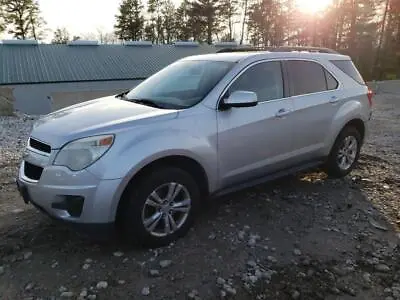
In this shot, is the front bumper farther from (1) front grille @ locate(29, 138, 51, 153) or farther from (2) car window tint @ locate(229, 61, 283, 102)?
(2) car window tint @ locate(229, 61, 283, 102)

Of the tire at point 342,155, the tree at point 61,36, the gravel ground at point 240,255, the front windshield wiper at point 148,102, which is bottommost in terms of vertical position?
the gravel ground at point 240,255

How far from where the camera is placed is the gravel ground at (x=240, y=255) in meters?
2.82

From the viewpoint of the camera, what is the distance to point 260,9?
41.3 metres

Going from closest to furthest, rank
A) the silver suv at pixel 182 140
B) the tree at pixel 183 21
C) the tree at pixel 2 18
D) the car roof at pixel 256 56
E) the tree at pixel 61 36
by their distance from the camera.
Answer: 1. the silver suv at pixel 182 140
2. the car roof at pixel 256 56
3. the tree at pixel 2 18
4. the tree at pixel 183 21
5. the tree at pixel 61 36

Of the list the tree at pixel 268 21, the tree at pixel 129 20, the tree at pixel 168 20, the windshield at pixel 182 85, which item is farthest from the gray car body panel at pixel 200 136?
the tree at pixel 168 20

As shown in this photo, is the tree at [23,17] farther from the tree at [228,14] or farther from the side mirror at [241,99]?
the side mirror at [241,99]

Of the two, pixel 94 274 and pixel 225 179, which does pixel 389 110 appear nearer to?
pixel 225 179

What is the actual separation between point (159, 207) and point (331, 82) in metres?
2.91

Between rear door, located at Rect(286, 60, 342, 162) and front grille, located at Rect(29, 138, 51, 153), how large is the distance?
2632 millimetres

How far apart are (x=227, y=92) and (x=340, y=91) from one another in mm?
1974

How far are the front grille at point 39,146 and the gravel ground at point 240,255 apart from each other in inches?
36.0

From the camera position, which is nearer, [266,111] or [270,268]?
[270,268]

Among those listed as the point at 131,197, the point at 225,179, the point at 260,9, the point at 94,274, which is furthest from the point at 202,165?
the point at 260,9

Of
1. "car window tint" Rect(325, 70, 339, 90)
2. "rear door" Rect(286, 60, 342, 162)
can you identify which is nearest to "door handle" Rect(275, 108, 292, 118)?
"rear door" Rect(286, 60, 342, 162)
